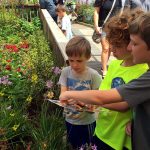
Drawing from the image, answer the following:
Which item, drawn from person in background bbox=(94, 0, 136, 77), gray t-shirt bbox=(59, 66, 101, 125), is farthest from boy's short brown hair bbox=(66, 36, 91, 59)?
person in background bbox=(94, 0, 136, 77)

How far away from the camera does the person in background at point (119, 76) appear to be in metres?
2.45

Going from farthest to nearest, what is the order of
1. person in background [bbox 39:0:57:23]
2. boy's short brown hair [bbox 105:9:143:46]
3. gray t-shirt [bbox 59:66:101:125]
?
person in background [bbox 39:0:57:23] → gray t-shirt [bbox 59:66:101:125] → boy's short brown hair [bbox 105:9:143:46]

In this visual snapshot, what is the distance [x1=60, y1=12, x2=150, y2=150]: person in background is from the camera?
2070 millimetres

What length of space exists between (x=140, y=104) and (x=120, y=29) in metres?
0.52

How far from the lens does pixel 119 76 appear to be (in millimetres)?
2508

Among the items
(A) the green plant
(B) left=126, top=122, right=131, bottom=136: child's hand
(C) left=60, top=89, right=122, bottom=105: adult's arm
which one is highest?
(C) left=60, top=89, right=122, bottom=105: adult's arm

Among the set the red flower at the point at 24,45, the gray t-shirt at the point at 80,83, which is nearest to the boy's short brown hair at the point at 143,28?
the gray t-shirt at the point at 80,83

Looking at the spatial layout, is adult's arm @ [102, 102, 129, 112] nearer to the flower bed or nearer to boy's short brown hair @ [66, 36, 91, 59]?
boy's short brown hair @ [66, 36, 91, 59]

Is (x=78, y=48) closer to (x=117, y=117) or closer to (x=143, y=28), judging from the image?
(x=117, y=117)

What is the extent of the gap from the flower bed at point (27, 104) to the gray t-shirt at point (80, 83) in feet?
0.86

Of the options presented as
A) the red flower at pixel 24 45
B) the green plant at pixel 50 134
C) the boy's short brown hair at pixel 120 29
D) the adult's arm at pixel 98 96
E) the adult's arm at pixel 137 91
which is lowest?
the red flower at pixel 24 45

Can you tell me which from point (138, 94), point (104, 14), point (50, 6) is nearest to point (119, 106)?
point (138, 94)

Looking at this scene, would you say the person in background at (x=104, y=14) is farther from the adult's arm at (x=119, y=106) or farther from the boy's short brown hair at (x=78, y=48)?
the adult's arm at (x=119, y=106)

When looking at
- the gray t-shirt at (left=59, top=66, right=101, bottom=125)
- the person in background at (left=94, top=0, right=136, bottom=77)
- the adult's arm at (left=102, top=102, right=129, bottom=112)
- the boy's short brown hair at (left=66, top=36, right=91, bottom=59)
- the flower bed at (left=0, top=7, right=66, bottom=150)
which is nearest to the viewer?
the adult's arm at (left=102, top=102, right=129, bottom=112)
